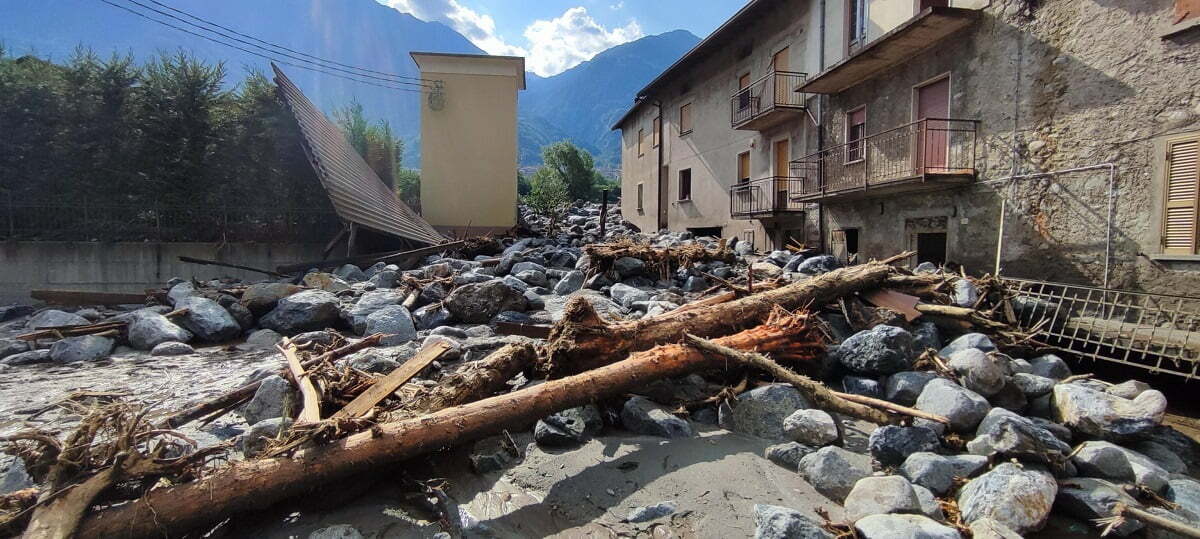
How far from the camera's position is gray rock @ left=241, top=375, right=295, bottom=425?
3477 millimetres

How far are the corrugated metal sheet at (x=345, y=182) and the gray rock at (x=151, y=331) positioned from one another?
177 inches

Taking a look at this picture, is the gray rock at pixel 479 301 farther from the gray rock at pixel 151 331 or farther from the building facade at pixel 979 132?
the building facade at pixel 979 132

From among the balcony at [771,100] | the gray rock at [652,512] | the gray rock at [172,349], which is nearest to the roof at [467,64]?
the balcony at [771,100]

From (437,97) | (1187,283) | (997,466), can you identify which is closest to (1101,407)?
(997,466)

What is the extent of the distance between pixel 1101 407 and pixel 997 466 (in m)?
1.63

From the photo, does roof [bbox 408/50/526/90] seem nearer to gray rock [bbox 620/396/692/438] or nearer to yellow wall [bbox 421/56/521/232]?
yellow wall [bbox 421/56/521/232]

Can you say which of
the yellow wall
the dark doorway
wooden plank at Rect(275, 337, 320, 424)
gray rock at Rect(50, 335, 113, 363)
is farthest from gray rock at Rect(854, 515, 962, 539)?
the yellow wall

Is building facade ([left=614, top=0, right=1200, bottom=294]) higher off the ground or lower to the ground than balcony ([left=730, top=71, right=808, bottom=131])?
lower

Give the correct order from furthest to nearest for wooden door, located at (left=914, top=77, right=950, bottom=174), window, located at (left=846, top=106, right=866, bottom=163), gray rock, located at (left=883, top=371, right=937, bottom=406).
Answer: window, located at (left=846, top=106, right=866, bottom=163) < wooden door, located at (left=914, top=77, right=950, bottom=174) < gray rock, located at (left=883, top=371, right=937, bottom=406)

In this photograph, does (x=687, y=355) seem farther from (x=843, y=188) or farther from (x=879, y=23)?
(x=879, y=23)

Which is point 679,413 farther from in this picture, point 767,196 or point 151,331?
point 767,196

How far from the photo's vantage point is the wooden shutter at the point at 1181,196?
637cm

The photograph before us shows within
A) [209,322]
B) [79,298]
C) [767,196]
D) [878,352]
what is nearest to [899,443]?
[878,352]

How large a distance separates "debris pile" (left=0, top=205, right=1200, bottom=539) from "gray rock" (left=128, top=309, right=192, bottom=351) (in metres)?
0.03
